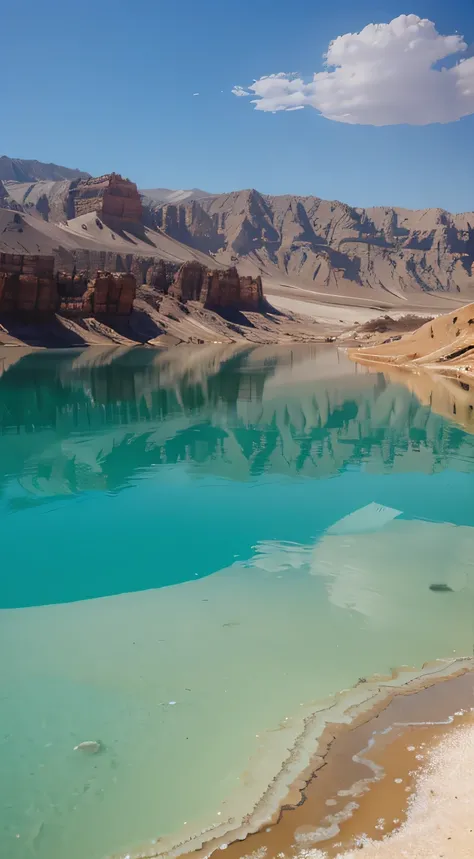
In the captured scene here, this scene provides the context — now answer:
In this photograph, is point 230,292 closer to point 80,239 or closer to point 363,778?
point 80,239

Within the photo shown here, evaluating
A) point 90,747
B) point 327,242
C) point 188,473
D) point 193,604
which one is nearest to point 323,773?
point 90,747

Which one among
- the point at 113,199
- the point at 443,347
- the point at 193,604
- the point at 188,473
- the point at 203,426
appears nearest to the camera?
the point at 193,604

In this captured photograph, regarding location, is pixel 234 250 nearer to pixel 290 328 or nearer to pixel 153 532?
pixel 290 328

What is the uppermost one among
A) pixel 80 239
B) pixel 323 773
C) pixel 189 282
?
pixel 80 239

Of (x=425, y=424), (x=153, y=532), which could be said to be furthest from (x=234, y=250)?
(x=153, y=532)

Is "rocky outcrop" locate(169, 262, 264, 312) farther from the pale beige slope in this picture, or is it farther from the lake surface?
the lake surface

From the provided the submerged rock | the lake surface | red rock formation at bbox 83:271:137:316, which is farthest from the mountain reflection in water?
red rock formation at bbox 83:271:137:316

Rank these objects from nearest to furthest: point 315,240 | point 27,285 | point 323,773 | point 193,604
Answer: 1. point 323,773
2. point 193,604
3. point 27,285
4. point 315,240
